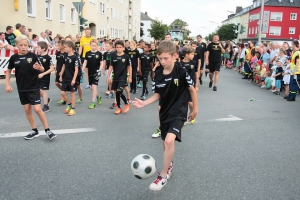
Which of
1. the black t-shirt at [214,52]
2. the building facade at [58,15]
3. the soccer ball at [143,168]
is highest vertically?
the building facade at [58,15]

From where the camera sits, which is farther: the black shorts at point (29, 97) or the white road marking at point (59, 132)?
the white road marking at point (59, 132)

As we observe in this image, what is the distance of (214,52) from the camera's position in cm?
1341

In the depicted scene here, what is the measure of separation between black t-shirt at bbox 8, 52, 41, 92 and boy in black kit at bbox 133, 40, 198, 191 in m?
2.72

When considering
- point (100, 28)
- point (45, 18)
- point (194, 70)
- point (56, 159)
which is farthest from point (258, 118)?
point (100, 28)

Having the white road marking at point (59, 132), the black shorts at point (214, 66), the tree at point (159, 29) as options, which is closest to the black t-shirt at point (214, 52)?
the black shorts at point (214, 66)

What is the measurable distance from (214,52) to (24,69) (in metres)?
9.22

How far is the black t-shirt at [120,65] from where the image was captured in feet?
27.3

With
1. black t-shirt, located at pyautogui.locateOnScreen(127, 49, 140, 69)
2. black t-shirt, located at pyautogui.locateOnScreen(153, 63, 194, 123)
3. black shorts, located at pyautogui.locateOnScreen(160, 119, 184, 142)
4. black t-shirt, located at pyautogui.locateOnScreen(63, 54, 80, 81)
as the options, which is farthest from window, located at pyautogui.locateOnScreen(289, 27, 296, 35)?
black shorts, located at pyautogui.locateOnScreen(160, 119, 184, 142)

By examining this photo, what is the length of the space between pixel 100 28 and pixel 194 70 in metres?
41.9

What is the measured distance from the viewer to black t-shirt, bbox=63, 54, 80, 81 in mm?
8164

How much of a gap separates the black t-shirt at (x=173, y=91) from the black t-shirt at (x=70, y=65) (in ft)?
14.8

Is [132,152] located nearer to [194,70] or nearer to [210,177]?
[210,177]

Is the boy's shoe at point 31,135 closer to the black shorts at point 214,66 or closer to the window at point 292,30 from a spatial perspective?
the black shorts at point 214,66

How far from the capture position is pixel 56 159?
489 cm
